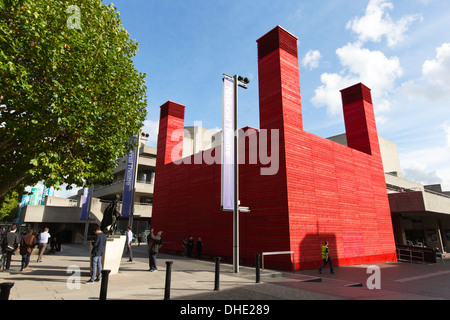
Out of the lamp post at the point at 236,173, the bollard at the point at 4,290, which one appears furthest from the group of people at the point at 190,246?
the bollard at the point at 4,290

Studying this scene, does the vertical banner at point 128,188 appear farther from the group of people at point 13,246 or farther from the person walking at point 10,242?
the person walking at point 10,242

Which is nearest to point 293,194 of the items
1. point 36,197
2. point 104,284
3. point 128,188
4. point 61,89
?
point 104,284

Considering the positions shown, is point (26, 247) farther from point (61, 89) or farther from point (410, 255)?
point (410, 255)

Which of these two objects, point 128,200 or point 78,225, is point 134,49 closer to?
point 128,200

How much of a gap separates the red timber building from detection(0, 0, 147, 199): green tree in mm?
7977

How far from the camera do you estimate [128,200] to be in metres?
22.1

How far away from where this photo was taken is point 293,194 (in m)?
13.9

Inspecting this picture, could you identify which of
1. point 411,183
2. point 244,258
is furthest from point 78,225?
point 411,183

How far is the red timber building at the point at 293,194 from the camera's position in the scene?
13984 mm

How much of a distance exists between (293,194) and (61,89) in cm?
1123

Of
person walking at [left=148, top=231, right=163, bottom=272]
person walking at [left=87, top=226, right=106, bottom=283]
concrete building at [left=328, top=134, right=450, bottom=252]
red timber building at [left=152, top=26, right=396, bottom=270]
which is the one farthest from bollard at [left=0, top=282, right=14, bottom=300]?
concrete building at [left=328, top=134, right=450, bottom=252]

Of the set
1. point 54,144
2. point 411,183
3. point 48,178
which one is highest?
point 411,183

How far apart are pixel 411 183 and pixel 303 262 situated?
132 feet
